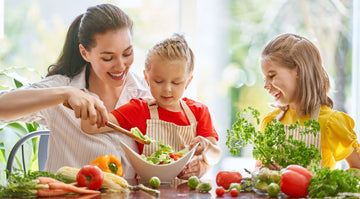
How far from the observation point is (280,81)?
234 centimetres

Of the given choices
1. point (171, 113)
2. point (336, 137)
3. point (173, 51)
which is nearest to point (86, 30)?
point (173, 51)

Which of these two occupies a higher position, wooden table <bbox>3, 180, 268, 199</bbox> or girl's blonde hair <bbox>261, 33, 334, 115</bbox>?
girl's blonde hair <bbox>261, 33, 334, 115</bbox>

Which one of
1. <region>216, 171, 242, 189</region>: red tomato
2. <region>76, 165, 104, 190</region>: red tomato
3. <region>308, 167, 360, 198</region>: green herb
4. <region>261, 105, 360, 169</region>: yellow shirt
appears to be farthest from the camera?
<region>261, 105, 360, 169</region>: yellow shirt

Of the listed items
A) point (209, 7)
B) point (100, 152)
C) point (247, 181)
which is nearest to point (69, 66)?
point (100, 152)

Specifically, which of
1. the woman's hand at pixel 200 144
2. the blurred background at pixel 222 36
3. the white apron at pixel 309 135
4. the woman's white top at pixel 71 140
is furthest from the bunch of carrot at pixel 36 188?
the blurred background at pixel 222 36

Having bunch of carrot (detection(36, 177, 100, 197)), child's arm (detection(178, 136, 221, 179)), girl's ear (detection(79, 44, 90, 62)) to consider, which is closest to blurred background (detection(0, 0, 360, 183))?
girl's ear (detection(79, 44, 90, 62))

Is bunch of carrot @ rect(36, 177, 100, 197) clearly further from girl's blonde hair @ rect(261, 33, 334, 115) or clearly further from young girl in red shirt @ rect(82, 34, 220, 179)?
girl's blonde hair @ rect(261, 33, 334, 115)

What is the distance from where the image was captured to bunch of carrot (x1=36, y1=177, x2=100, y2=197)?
1528 millimetres

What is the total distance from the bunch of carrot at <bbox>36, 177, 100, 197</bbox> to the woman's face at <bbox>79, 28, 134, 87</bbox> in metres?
0.92

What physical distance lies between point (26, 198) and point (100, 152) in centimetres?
81

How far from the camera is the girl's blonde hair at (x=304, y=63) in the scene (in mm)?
2363

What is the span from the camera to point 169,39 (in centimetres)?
229

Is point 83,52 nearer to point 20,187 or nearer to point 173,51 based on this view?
point 173,51

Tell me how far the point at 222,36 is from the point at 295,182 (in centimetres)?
285
